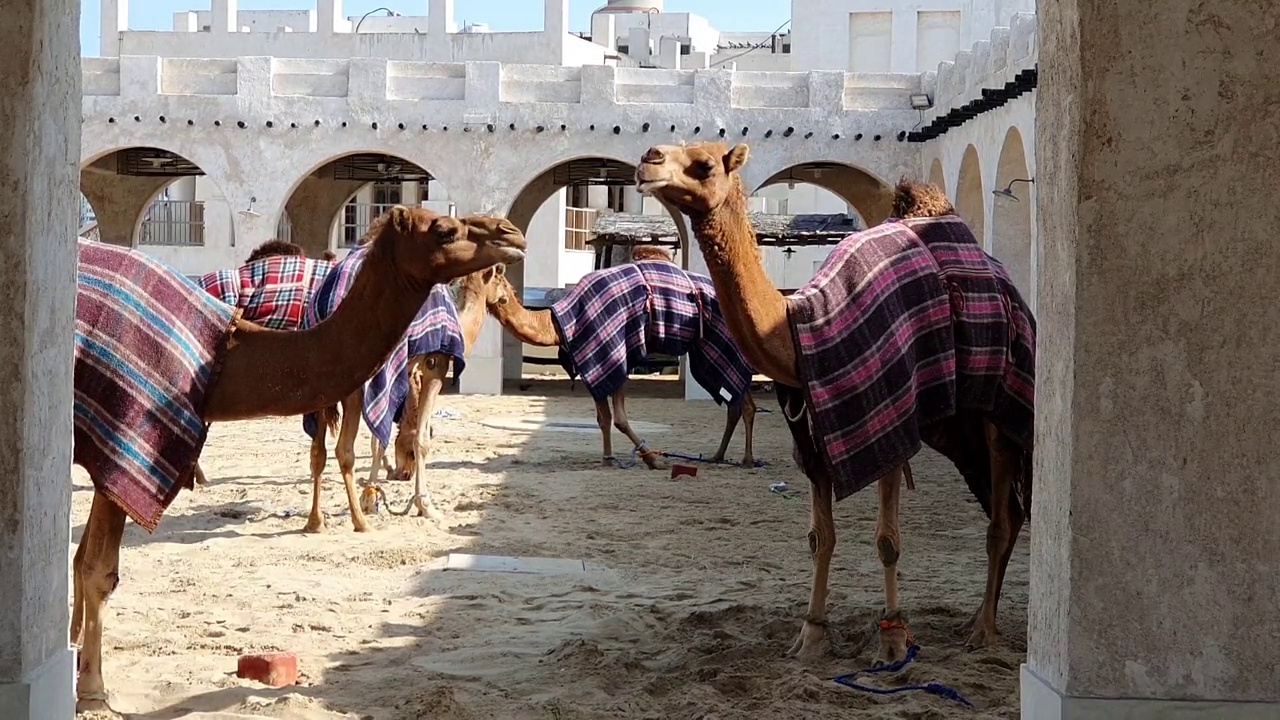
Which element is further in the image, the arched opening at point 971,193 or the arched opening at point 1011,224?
the arched opening at point 971,193

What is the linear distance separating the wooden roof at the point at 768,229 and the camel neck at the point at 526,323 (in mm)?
10597

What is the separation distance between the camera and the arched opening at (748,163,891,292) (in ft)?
79.7

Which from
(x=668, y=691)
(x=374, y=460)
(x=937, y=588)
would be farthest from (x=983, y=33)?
(x=668, y=691)

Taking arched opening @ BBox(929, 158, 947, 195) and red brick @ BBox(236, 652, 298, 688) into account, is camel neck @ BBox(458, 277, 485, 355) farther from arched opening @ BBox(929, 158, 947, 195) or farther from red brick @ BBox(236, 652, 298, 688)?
arched opening @ BBox(929, 158, 947, 195)

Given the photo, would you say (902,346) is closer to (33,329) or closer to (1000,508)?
(1000,508)

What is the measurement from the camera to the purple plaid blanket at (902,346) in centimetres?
589

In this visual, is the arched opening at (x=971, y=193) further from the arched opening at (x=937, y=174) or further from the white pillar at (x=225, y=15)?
the white pillar at (x=225, y=15)

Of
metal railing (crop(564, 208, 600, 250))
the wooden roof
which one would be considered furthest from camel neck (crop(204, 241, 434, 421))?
metal railing (crop(564, 208, 600, 250))

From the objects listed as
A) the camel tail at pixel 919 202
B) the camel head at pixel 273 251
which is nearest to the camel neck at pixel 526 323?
the camel head at pixel 273 251

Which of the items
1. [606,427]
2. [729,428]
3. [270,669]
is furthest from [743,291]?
[729,428]

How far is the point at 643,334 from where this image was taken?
1313 centimetres

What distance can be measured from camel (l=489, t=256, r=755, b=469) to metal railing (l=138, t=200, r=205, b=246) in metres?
22.9

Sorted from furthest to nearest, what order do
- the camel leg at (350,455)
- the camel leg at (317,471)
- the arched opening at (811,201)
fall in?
1. the arched opening at (811,201)
2. the camel leg at (350,455)
3. the camel leg at (317,471)

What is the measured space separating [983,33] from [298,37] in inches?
611
